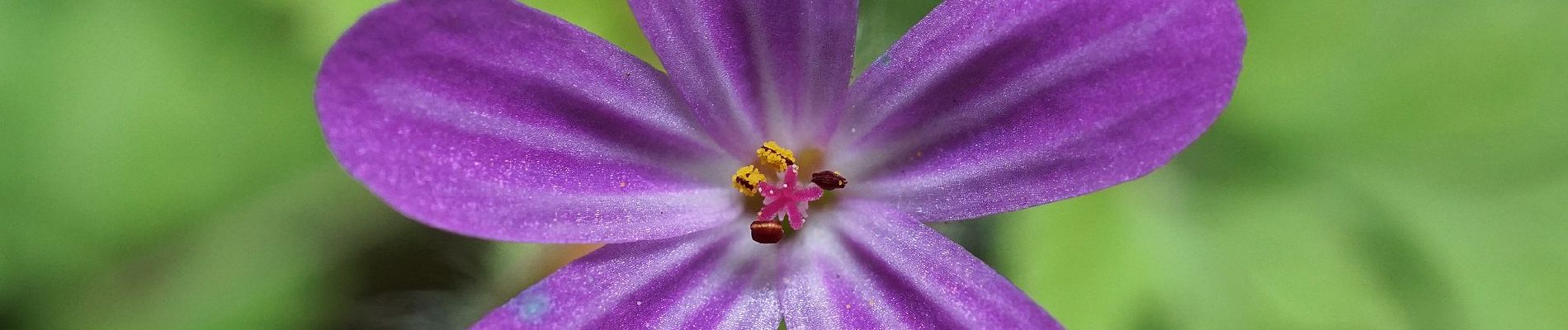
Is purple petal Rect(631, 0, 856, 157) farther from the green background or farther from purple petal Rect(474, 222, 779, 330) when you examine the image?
the green background

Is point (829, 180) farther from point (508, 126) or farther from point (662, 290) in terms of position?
point (508, 126)

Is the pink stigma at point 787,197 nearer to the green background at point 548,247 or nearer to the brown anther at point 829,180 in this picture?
the brown anther at point 829,180

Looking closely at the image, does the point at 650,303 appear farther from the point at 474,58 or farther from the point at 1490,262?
the point at 1490,262

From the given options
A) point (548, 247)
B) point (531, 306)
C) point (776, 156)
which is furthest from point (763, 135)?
point (548, 247)

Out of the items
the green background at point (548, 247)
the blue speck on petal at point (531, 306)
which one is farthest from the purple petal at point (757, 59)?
the green background at point (548, 247)

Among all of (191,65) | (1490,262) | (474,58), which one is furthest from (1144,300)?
(191,65)

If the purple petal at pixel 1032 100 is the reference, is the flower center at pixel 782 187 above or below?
below
